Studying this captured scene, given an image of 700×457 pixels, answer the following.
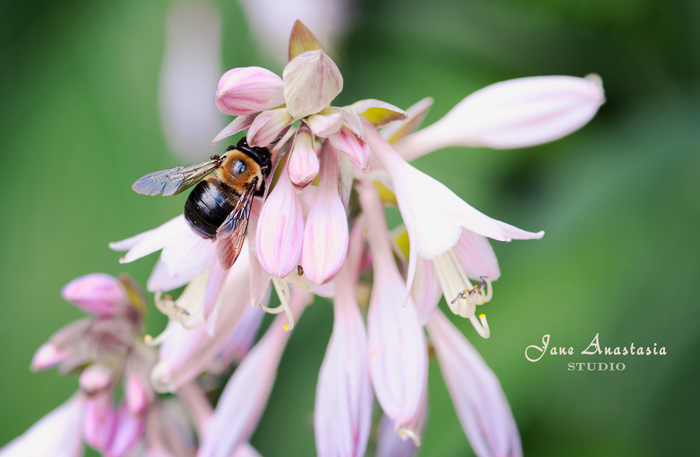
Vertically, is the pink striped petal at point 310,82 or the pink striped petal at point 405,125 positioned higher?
the pink striped petal at point 310,82

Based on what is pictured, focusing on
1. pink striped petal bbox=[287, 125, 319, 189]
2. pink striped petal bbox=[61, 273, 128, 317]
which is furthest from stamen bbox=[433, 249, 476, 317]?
pink striped petal bbox=[61, 273, 128, 317]

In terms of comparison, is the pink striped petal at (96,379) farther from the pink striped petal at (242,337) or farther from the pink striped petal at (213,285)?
the pink striped petal at (213,285)

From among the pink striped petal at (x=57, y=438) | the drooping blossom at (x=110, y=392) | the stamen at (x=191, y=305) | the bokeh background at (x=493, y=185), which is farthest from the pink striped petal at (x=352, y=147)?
the bokeh background at (x=493, y=185)

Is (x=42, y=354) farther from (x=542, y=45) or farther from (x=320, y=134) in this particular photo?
(x=542, y=45)

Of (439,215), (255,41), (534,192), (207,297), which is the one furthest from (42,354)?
(534,192)

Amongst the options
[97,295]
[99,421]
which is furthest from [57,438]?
[97,295]

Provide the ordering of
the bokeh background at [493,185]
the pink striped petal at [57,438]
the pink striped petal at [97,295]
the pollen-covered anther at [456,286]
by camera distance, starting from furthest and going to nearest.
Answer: the bokeh background at [493,185] → the pink striped petal at [57,438] → the pink striped petal at [97,295] → the pollen-covered anther at [456,286]

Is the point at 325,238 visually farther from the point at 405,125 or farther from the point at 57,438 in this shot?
the point at 57,438
